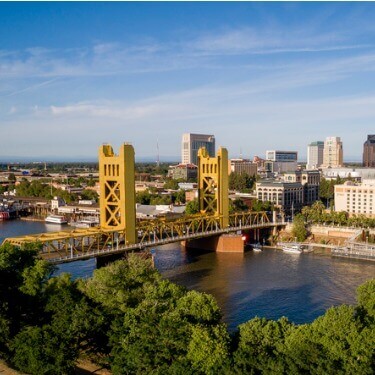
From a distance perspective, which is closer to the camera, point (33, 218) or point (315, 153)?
point (33, 218)

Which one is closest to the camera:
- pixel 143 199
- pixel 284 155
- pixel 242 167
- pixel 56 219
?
pixel 56 219

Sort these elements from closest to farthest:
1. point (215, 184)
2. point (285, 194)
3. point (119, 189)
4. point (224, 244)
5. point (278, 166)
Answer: point (119, 189), point (224, 244), point (215, 184), point (285, 194), point (278, 166)

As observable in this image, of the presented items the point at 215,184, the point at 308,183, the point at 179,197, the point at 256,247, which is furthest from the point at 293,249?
the point at 179,197

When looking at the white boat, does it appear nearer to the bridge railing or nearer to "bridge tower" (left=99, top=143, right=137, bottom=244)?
the bridge railing

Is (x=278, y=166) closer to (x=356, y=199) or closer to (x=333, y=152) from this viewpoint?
(x=333, y=152)

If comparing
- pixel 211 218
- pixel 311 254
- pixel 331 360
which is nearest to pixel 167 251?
pixel 211 218

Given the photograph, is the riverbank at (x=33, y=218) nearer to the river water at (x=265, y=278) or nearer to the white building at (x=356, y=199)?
the river water at (x=265, y=278)

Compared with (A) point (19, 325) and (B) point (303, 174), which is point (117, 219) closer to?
(A) point (19, 325)
